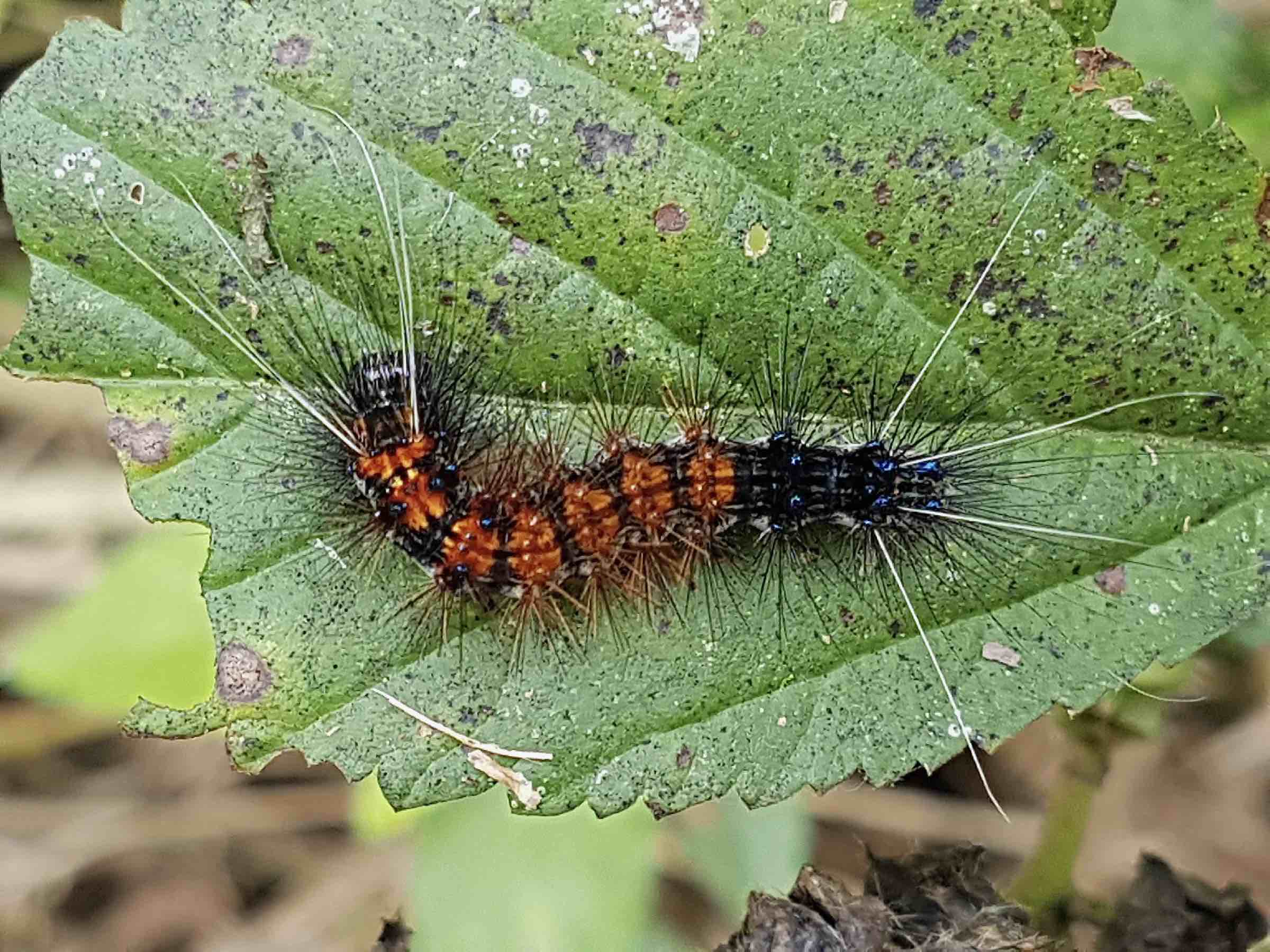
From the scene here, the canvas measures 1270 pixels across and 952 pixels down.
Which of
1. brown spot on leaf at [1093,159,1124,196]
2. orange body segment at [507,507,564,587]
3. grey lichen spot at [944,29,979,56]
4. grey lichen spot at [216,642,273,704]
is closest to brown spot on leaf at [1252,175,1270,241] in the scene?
brown spot on leaf at [1093,159,1124,196]

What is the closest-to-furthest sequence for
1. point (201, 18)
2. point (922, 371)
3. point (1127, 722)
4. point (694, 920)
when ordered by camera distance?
point (201, 18) < point (922, 371) < point (1127, 722) < point (694, 920)

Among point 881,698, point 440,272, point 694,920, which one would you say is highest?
point 440,272

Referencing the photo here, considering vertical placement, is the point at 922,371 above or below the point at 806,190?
below

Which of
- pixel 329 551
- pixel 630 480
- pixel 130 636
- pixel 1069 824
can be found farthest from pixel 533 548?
pixel 1069 824

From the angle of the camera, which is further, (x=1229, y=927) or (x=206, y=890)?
(x=206, y=890)

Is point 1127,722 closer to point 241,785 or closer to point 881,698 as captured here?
point 881,698

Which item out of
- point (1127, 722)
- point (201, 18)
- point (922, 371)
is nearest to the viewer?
point (201, 18)

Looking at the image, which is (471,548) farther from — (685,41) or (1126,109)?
(1126,109)

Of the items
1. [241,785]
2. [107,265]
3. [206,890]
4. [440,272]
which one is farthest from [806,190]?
[206,890]
